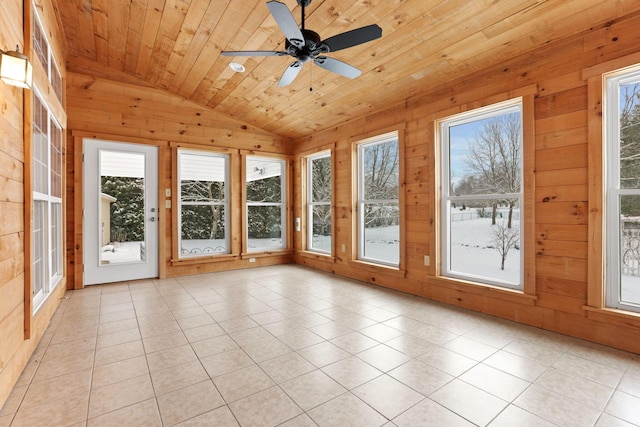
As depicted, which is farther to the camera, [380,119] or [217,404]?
[380,119]

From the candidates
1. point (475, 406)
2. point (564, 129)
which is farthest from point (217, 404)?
point (564, 129)

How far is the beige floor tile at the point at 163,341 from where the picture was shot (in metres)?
2.45

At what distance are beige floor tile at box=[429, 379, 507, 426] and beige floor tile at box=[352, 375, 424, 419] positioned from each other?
0.14 m

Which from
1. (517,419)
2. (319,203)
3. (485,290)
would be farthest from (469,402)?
(319,203)

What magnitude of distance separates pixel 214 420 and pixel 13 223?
1721 millimetres

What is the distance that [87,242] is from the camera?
435 centimetres

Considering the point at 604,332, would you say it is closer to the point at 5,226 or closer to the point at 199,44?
the point at 5,226

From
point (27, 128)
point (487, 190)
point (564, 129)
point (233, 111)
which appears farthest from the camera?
point (233, 111)

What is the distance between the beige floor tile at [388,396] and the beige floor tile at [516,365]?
727mm

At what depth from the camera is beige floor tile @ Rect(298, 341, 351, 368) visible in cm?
223

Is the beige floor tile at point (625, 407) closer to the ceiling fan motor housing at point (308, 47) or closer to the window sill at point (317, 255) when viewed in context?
the ceiling fan motor housing at point (308, 47)

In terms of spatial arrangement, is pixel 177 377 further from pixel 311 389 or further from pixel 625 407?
pixel 625 407

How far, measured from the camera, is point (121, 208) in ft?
15.1

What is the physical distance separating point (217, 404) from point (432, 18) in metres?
3.16
